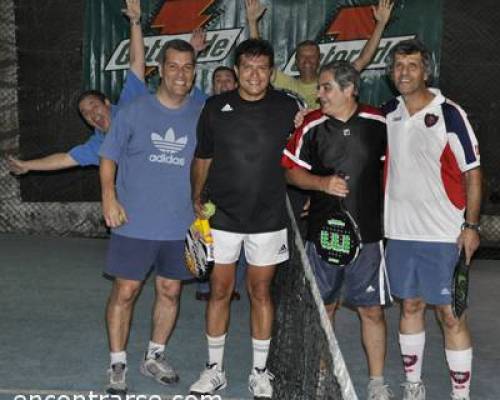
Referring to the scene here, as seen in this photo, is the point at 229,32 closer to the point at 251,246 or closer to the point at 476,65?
the point at 476,65

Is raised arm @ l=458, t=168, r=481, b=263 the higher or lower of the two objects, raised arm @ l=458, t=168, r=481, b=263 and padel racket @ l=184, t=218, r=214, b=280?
the higher

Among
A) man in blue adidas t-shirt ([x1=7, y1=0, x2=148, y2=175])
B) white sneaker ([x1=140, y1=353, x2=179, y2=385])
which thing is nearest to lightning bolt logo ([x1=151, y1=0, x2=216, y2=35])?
man in blue adidas t-shirt ([x1=7, y1=0, x2=148, y2=175])

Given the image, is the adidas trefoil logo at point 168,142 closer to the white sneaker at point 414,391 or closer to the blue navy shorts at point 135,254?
the blue navy shorts at point 135,254

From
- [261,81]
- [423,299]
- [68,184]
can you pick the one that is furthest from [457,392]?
[68,184]

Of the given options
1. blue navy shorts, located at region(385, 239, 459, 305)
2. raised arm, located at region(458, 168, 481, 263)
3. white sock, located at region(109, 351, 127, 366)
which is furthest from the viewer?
white sock, located at region(109, 351, 127, 366)

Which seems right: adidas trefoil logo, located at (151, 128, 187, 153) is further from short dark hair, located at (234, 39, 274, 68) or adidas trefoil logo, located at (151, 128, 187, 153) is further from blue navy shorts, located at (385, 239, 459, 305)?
Result: blue navy shorts, located at (385, 239, 459, 305)

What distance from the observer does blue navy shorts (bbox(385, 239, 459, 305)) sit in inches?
198

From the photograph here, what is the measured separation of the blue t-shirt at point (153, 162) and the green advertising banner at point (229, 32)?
15.9 feet

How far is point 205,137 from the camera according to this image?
517cm

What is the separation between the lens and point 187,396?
5.45 m

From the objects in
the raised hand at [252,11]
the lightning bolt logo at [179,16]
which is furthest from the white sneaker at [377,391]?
the lightning bolt logo at [179,16]

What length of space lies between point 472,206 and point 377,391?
128cm

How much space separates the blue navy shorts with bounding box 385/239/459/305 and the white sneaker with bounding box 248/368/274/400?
97 centimetres

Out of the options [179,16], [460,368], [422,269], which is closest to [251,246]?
[422,269]
